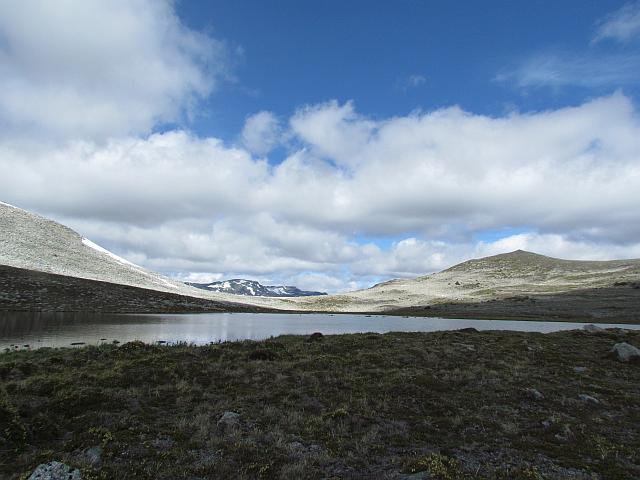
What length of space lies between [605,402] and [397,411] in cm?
1163

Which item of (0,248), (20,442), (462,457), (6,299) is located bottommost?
(462,457)

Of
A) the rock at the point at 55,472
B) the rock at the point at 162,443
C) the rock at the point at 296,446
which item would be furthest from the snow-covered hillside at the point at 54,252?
the rock at the point at 296,446

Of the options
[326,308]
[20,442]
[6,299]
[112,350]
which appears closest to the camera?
[20,442]

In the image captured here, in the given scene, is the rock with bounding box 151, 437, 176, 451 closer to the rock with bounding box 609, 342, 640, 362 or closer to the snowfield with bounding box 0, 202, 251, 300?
the rock with bounding box 609, 342, 640, 362

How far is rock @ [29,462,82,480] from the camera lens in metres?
10.0

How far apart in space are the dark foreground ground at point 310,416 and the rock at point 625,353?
13.2 ft

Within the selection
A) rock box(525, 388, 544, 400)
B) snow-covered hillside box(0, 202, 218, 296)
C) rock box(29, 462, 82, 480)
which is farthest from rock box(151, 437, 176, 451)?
snow-covered hillside box(0, 202, 218, 296)

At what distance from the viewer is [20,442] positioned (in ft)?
42.5

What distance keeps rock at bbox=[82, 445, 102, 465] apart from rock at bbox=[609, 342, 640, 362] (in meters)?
36.3

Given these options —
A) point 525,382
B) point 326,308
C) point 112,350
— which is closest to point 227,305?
point 326,308

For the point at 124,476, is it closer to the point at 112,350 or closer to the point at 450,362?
the point at 112,350

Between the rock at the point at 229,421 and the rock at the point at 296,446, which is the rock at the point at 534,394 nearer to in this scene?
the rock at the point at 296,446

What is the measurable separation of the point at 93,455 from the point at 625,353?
3711 centimetres

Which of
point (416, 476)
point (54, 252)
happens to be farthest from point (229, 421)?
point (54, 252)
